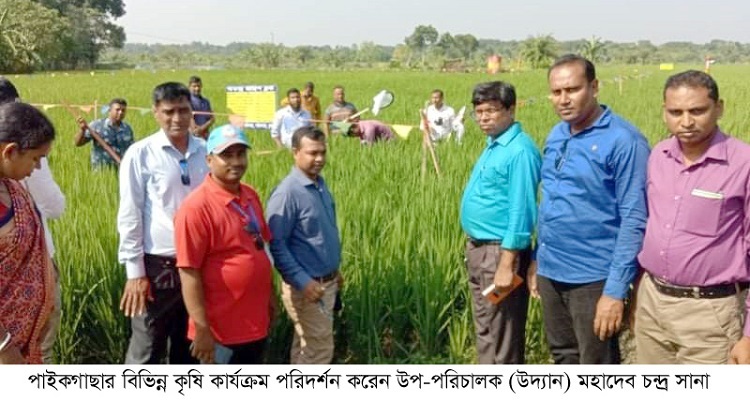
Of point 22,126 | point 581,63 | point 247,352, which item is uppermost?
point 581,63

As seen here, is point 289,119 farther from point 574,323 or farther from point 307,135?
point 574,323

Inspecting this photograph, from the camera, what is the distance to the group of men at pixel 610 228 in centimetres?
195

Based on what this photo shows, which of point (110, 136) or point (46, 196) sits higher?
point (46, 196)

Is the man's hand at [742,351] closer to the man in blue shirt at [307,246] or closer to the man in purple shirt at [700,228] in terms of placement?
the man in purple shirt at [700,228]

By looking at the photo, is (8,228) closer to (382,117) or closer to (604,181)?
(604,181)

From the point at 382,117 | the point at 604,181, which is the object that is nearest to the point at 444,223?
the point at 604,181

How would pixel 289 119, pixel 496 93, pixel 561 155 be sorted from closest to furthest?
1. pixel 561 155
2. pixel 496 93
3. pixel 289 119

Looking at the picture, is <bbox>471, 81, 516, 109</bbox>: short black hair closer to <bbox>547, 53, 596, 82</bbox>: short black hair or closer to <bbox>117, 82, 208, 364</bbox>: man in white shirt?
<bbox>547, 53, 596, 82</bbox>: short black hair

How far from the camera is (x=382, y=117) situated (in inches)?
481

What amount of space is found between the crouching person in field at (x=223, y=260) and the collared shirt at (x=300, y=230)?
0.14 m

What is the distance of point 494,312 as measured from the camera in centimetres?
275

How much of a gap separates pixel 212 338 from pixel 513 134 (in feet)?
→ 4.61

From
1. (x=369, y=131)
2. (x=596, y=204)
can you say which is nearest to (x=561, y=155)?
(x=596, y=204)

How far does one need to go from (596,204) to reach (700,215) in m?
0.36
